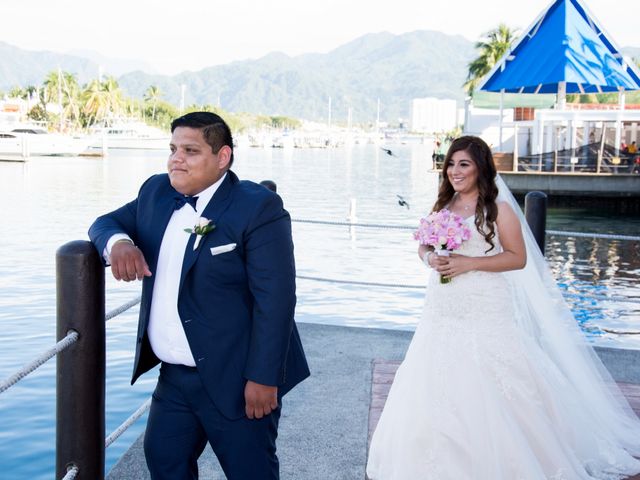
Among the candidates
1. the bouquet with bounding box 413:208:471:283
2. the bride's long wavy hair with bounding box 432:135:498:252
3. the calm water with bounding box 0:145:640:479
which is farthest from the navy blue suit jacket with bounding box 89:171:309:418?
the calm water with bounding box 0:145:640:479

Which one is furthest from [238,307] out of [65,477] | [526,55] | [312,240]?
[526,55]

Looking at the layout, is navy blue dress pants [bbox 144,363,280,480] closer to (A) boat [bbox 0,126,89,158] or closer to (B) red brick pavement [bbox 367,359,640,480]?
(B) red brick pavement [bbox 367,359,640,480]

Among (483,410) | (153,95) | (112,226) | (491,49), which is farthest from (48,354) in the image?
(153,95)

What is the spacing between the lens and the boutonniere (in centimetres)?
279

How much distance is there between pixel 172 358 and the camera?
293 centimetres

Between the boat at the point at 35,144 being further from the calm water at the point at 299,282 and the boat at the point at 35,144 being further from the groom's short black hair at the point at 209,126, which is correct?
the groom's short black hair at the point at 209,126

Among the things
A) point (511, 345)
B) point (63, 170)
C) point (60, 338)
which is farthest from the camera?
point (63, 170)

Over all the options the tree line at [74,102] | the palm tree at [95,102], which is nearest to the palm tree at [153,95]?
the tree line at [74,102]

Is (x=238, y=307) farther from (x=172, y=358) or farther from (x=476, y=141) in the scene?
(x=476, y=141)

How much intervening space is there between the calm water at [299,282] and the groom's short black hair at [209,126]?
4.93 meters

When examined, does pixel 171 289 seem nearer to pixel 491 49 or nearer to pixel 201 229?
pixel 201 229

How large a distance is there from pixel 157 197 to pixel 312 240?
2238 centimetres

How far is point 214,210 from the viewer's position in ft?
9.53

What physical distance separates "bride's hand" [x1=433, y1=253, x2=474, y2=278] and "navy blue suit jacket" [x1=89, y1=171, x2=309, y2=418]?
1.71 meters
